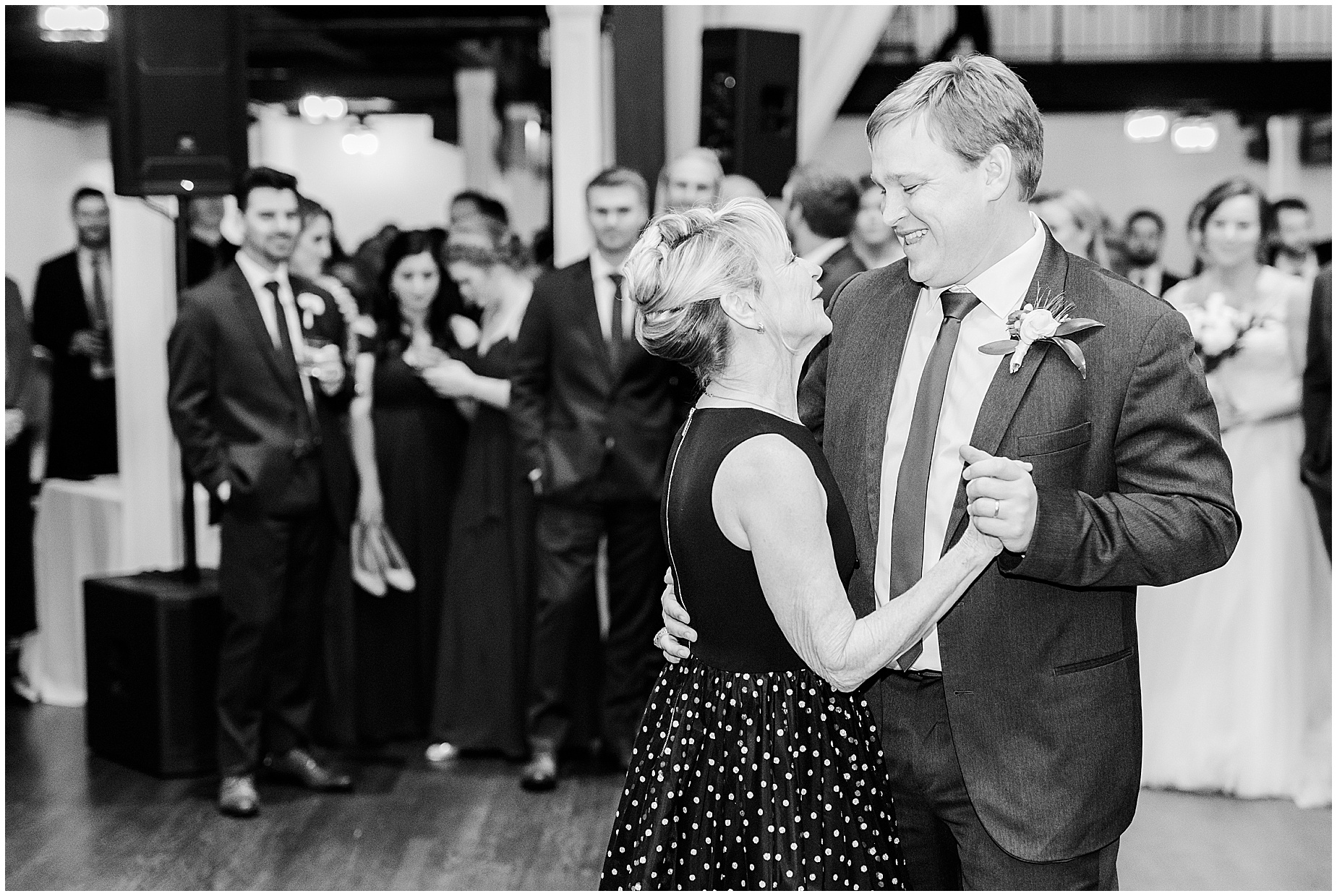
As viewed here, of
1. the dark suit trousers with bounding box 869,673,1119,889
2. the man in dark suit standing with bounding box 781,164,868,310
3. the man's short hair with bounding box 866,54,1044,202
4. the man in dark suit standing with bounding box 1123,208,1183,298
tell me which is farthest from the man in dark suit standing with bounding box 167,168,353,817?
the man in dark suit standing with bounding box 1123,208,1183,298

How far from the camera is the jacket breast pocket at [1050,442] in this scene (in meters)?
1.75

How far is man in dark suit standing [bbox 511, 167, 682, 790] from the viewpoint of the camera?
4.13 m

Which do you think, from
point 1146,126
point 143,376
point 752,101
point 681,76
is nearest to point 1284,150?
point 1146,126

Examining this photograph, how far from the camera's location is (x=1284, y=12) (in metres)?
14.1

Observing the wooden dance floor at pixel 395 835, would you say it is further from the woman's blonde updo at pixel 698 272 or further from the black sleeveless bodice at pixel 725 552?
the woman's blonde updo at pixel 698 272

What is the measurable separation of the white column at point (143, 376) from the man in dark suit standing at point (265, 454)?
1.06 metres

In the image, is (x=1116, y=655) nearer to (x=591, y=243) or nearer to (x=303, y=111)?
Result: (x=591, y=243)

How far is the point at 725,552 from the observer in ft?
5.78

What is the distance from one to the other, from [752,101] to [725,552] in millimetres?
3593

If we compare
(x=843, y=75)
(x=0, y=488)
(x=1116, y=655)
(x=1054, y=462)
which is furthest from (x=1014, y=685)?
(x=843, y=75)

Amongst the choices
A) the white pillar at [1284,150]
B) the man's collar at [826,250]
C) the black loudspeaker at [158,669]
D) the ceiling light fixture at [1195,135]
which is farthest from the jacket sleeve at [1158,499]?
the ceiling light fixture at [1195,135]

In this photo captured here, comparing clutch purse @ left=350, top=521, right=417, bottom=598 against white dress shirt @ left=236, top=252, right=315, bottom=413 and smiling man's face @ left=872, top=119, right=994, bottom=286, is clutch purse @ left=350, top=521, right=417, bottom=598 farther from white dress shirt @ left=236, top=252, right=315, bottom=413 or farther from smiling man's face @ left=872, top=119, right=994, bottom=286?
smiling man's face @ left=872, top=119, right=994, bottom=286

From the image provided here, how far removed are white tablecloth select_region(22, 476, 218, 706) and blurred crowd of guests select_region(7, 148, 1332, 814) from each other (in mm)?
327

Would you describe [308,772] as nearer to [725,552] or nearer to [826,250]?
[826,250]
